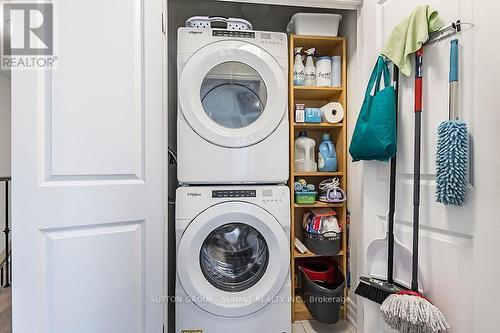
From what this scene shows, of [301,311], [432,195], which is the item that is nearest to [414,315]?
[432,195]

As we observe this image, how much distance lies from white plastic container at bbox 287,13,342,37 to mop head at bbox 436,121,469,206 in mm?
1081

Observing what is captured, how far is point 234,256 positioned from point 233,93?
93 cm

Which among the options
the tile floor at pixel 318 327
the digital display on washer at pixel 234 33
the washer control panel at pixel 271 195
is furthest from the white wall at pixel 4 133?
the tile floor at pixel 318 327

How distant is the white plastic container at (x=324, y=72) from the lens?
64.8 inches

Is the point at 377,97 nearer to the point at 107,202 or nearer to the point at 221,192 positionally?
the point at 221,192

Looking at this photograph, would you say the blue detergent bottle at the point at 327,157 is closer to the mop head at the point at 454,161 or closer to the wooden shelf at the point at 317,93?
the wooden shelf at the point at 317,93

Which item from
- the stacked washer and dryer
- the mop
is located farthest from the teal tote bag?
the stacked washer and dryer

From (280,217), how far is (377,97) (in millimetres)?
726

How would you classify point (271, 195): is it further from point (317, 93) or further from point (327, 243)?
point (317, 93)

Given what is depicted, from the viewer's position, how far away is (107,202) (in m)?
1.03

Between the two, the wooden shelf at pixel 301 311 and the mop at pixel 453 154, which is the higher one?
the mop at pixel 453 154

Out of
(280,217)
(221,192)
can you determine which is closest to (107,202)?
(221,192)

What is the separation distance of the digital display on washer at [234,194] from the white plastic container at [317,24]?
1.03m

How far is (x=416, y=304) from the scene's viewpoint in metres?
0.88
